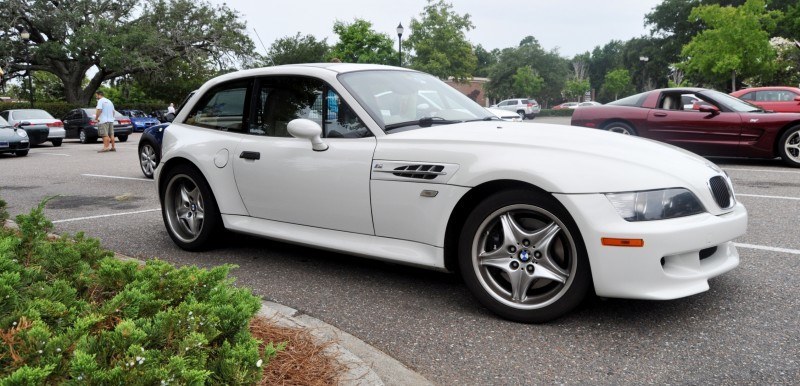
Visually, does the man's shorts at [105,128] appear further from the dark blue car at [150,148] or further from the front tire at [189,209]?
the front tire at [189,209]

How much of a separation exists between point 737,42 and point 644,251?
3792 centimetres

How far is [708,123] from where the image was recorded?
34.1 ft

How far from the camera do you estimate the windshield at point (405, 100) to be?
13.5 ft

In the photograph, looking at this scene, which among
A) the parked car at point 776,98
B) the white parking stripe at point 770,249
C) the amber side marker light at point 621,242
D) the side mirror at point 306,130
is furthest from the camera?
the parked car at point 776,98

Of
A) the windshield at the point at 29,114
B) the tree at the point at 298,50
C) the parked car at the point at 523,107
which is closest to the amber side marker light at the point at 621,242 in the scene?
the windshield at the point at 29,114

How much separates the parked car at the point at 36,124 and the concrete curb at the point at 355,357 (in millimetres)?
20270

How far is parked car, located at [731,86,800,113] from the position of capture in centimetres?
1504

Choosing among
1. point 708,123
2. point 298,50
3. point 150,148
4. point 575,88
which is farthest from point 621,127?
point 575,88

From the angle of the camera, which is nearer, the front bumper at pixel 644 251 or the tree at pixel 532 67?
the front bumper at pixel 644 251

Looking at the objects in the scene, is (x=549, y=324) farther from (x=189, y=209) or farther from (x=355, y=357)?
(x=189, y=209)

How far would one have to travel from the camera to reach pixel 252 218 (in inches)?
181

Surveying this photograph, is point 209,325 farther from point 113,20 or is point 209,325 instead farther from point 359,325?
point 113,20

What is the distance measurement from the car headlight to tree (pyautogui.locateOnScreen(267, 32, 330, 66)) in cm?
5261

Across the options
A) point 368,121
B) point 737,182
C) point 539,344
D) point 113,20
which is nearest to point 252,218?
point 368,121
